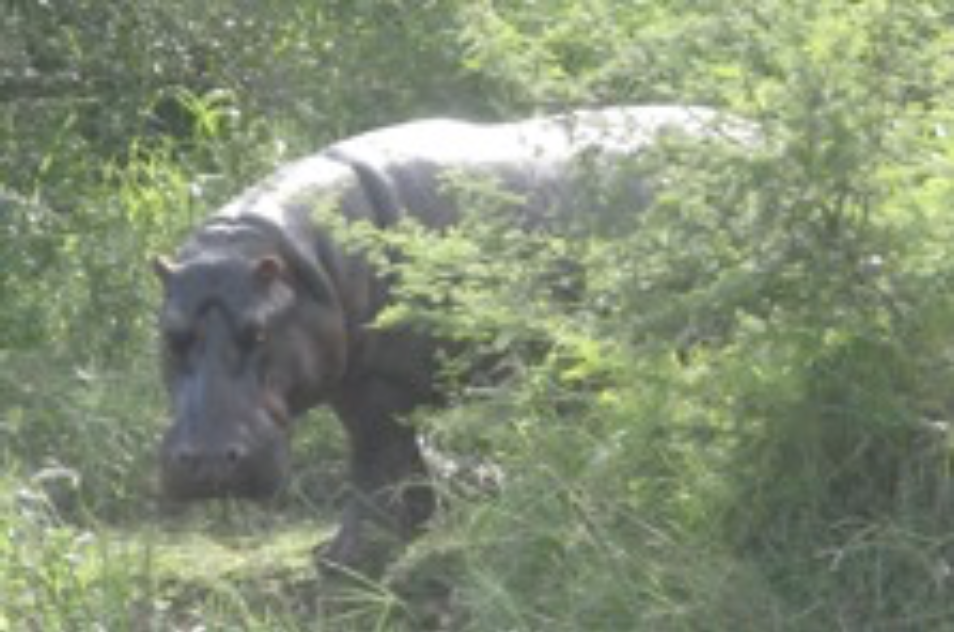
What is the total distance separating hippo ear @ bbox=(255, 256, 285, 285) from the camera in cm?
702

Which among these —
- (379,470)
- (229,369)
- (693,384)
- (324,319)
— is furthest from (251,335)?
(693,384)

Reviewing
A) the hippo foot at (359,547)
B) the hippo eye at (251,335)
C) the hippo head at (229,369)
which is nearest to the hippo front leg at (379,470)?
the hippo foot at (359,547)

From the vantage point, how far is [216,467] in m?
6.96

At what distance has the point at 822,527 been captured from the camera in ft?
20.0

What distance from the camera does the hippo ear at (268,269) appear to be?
702 centimetres

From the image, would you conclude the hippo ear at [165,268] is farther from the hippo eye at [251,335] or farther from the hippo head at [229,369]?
the hippo eye at [251,335]

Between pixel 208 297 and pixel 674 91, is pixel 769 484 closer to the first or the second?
pixel 674 91

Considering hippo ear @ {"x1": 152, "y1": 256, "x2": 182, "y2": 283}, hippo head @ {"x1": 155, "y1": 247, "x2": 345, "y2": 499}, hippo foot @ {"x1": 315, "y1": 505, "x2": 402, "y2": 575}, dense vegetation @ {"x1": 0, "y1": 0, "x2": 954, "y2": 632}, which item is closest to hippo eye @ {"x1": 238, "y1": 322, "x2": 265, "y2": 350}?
hippo head @ {"x1": 155, "y1": 247, "x2": 345, "y2": 499}

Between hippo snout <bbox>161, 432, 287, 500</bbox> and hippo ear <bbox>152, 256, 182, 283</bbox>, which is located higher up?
hippo ear <bbox>152, 256, 182, 283</bbox>

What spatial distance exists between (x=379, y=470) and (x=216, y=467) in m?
0.71

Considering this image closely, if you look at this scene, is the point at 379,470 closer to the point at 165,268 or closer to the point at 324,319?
the point at 324,319

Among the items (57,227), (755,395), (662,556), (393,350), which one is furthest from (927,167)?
(57,227)

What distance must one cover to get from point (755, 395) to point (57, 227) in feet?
14.3

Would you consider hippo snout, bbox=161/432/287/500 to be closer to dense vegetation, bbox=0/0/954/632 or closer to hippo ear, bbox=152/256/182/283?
dense vegetation, bbox=0/0/954/632
